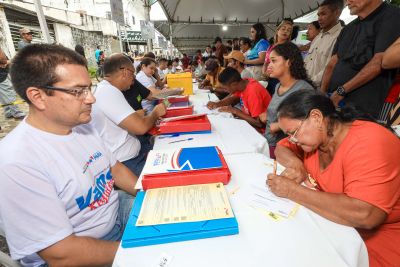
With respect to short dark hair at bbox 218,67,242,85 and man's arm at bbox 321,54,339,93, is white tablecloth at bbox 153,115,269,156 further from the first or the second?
man's arm at bbox 321,54,339,93

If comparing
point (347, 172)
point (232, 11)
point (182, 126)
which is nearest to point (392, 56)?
point (347, 172)

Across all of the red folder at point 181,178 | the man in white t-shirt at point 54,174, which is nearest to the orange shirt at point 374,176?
the red folder at point 181,178

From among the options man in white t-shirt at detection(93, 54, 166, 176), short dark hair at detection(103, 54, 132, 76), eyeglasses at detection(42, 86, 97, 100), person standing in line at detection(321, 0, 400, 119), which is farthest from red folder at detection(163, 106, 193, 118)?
person standing in line at detection(321, 0, 400, 119)

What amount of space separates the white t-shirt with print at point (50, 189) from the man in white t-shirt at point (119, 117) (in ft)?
1.86

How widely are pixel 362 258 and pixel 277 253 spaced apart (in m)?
0.34

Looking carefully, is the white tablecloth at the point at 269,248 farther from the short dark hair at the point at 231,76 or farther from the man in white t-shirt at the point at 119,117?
the short dark hair at the point at 231,76

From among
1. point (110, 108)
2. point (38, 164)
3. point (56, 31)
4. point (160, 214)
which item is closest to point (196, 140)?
point (110, 108)

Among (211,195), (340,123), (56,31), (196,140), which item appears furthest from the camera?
(56,31)

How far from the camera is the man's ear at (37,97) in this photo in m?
1.03

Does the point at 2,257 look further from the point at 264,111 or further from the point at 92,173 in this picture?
the point at 264,111

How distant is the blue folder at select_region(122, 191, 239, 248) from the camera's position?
0.83m

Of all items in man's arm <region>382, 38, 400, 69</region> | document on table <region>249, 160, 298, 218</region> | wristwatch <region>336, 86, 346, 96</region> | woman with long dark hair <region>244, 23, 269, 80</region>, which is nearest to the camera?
document on table <region>249, 160, 298, 218</region>

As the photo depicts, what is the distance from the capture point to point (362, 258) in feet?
2.74

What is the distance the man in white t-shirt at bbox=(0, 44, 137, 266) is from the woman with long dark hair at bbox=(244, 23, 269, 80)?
3741mm
